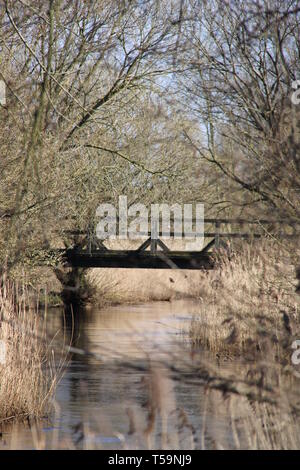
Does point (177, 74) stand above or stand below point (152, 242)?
above

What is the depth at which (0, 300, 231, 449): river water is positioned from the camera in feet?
12.3

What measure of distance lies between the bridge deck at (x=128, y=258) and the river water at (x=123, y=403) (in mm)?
2976

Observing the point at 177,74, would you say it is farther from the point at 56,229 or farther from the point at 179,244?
the point at 179,244

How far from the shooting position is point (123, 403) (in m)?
9.35

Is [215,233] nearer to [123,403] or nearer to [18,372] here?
[123,403]

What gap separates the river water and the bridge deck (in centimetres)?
298

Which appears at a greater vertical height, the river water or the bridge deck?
the bridge deck

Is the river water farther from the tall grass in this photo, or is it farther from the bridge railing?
the bridge railing

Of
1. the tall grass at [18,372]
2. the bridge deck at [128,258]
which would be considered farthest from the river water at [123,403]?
the bridge deck at [128,258]

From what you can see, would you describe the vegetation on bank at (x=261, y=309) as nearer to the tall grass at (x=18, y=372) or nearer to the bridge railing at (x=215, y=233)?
the bridge railing at (x=215, y=233)

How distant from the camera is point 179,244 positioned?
25.4 m

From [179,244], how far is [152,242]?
552 centimetres

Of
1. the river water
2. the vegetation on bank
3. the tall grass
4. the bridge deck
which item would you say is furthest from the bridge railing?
the tall grass
